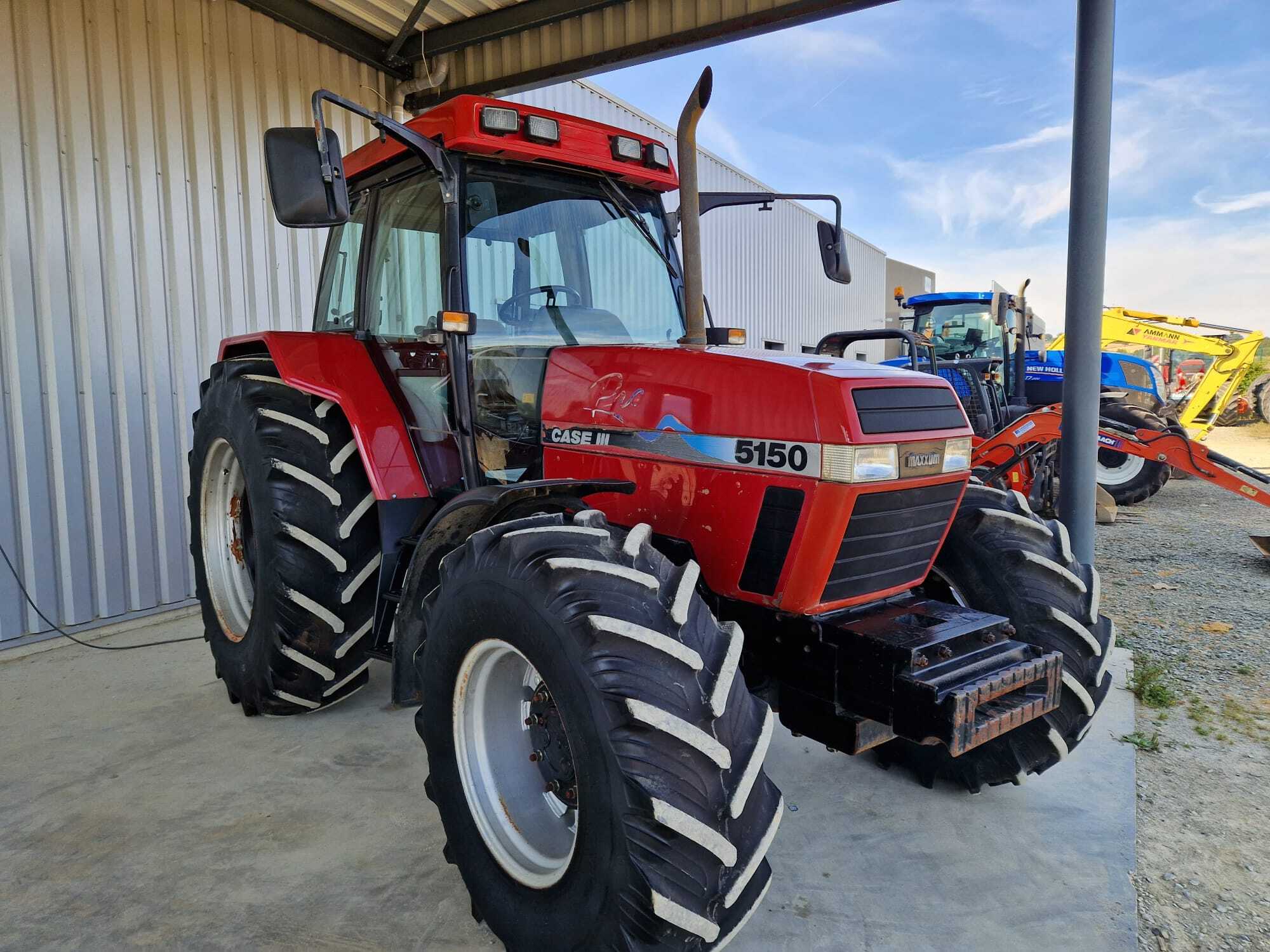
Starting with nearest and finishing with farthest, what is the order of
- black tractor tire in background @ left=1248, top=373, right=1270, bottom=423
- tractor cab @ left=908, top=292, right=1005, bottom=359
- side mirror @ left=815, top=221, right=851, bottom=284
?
side mirror @ left=815, top=221, right=851, bottom=284
tractor cab @ left=908, top=292, right=1005, bottom=359
black tractor tire in background @ left=1248, top=373, right=1270, bottom=423

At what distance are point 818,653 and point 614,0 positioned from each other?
4378mm

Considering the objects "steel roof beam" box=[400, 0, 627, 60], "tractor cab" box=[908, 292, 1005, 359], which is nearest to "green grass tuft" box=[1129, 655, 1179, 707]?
"steel roof beam" box=[400, 0, 627, 60]

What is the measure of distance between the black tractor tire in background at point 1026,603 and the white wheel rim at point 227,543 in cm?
274

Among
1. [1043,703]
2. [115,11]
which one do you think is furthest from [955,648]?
[115,11]

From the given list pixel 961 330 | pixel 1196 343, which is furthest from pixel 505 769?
pixel 1196 343

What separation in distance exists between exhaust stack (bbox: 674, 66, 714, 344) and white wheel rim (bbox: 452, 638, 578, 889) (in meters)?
1.13

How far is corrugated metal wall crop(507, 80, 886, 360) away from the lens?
7926mm

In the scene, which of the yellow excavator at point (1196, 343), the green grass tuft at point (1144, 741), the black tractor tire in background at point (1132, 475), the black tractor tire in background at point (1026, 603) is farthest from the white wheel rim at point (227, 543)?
the yellow excavator at point (1196, 343)

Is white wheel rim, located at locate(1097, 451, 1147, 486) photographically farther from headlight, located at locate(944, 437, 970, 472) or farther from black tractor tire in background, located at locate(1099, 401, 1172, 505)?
headlight, located at locate(944, 437, 970, 472)

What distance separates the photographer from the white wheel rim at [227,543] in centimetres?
362

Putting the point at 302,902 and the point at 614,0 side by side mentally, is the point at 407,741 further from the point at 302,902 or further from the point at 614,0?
the point at 614,0

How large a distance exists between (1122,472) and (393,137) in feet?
27.9

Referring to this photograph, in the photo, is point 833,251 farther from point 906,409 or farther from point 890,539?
point 890,539

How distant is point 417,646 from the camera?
251 centimetres
